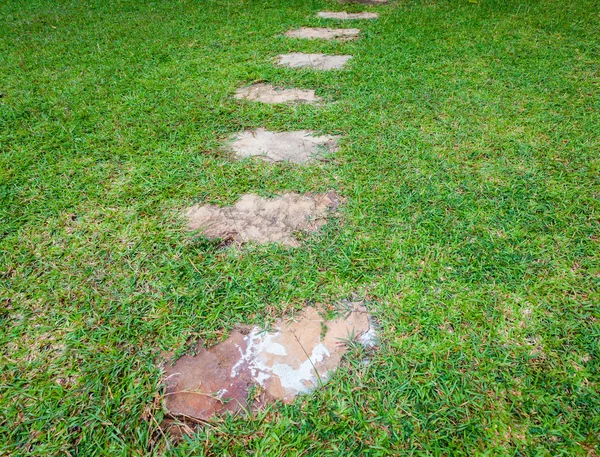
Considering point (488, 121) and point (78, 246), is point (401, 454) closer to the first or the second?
point (78, 246)

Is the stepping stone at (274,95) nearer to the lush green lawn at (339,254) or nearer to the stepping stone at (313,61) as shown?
the lush green lawn at (339,254)

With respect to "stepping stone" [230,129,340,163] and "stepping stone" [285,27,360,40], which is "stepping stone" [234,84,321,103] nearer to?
"stepping stone" [230,129,340,163]

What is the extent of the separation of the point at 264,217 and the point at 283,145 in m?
0.71

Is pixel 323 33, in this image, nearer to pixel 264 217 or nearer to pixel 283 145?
pixel 283 145

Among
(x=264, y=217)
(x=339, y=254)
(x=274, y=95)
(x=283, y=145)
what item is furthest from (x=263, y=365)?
(x=274, y=95)

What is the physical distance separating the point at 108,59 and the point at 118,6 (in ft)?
8.45

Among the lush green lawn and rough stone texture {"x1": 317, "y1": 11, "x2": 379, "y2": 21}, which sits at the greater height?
rough stone texture {"x1": 317, "y1": 11, "x2": 379, "y2": 21}

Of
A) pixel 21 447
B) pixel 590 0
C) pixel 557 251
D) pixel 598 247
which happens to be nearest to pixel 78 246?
pixel 21 447

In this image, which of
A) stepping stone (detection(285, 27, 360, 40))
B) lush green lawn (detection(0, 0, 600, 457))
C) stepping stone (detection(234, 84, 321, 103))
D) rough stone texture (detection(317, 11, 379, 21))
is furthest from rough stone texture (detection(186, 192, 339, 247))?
rough stone texture (detection(317, 11, 379, 21))

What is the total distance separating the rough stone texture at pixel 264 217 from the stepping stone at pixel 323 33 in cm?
295

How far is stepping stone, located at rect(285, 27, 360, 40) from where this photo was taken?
4184 millimetres

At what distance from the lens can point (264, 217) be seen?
1.82 meters

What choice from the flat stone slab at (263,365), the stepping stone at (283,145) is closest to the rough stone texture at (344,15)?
the stepping stone at (283,145)

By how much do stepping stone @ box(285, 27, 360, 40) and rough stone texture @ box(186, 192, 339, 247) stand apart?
2.95m
